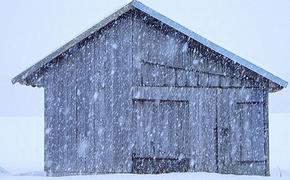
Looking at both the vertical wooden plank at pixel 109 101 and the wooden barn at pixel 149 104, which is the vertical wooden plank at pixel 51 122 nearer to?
the wooden barn at pixel 149 104

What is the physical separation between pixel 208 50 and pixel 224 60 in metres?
0.59

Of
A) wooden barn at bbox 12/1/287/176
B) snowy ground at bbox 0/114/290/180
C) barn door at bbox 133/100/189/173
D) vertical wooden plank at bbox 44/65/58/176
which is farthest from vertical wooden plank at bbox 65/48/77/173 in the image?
barn door at bbox 133/100/189/173

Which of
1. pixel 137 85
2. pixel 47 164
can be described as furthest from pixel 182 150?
pixel 47 164

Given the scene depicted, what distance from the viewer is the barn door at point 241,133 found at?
58.5 feet

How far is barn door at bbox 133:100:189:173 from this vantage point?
58.5ft

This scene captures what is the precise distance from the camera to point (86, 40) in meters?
18.3

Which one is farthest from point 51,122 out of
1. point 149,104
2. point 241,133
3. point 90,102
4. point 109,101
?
point 241,133

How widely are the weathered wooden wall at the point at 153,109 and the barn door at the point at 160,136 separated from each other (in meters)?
0.03

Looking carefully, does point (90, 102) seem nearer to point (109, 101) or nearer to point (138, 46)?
point (109, 101)

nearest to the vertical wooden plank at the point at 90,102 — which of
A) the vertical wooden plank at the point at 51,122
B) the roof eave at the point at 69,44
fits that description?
the roof eave at the point at 69,44

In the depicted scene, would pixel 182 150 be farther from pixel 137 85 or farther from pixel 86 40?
pixel 86 40

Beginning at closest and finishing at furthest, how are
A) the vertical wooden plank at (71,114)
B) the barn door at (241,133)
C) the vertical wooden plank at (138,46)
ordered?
the barn door at (241,133) < the vertical wooden plank at (71,114) < the vertical wooden plank at (138,46)

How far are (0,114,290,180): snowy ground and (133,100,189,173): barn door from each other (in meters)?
1.51

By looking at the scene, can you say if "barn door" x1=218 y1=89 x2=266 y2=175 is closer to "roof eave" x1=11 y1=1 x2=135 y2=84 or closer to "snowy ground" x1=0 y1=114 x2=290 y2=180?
"snowy ground" x1=0 y1=114 x2=290 y2=180
